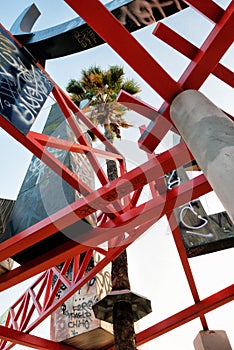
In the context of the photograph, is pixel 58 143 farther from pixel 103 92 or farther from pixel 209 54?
pixel 103 92

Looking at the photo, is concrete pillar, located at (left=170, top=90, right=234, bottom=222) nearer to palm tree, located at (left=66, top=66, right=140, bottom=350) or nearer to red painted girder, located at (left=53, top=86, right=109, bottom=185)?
red painted girder, located at (left=53, top=86, right=109, bottom=185)

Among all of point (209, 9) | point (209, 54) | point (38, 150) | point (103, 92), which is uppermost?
point (103, 92)

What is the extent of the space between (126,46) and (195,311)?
7736 millimetres

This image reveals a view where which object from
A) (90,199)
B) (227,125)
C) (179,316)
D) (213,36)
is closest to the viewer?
(227,125)

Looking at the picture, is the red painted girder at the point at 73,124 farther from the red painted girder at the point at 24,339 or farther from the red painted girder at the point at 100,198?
the red painted girder at the point at 24,339

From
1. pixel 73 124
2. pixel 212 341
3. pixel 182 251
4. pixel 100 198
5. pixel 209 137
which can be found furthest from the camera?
pixel 212 341

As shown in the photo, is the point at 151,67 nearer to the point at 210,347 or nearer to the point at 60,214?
the point at 60,214

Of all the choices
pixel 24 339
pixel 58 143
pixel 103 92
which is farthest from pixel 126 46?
pixel 103 92

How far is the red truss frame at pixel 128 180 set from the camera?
4.12 meters

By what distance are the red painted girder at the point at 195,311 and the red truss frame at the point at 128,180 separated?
26 mm

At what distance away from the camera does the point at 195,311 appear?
9.29 meters

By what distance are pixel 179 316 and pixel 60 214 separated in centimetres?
526

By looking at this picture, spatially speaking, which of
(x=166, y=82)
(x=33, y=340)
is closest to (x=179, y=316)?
(x=33, y=340)

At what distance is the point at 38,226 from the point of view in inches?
261
